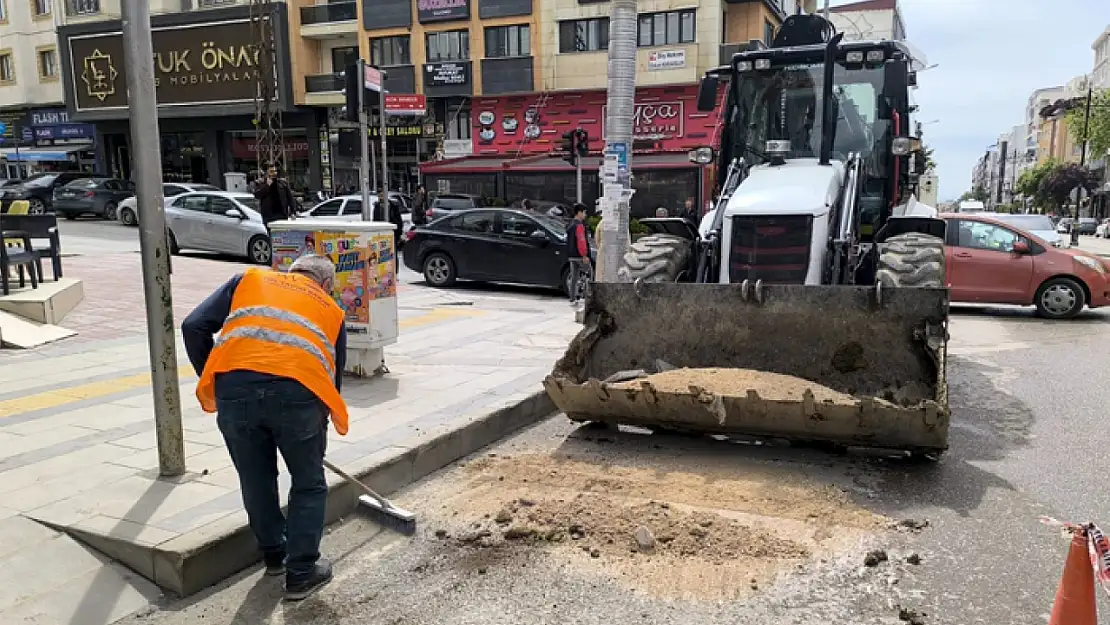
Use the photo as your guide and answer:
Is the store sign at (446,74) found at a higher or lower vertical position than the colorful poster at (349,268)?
higher

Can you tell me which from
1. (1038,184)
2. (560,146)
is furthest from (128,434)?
(1038,184)

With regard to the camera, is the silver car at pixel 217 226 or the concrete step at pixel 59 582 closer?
the concrete step at pixel 59 582

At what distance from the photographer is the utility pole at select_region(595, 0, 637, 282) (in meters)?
9.52

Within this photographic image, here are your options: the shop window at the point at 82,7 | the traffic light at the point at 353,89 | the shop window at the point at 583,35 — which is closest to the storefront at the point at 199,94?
the shop window at the point at 82,7

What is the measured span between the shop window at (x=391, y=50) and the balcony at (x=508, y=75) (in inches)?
150

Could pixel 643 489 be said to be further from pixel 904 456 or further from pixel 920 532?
pixel 904 456

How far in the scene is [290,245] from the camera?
22.3ft

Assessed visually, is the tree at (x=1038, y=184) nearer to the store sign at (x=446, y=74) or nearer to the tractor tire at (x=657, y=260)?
the store sign at (x=446, y=74)

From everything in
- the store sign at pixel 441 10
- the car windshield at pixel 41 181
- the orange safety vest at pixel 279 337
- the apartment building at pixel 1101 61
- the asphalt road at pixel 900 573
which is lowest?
the asphalt road at pixel 900 573

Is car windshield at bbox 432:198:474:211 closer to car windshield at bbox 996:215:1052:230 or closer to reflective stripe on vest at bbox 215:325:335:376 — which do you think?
car windshield at bbox 996:215:1052:230

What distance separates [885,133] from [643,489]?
16.3ft

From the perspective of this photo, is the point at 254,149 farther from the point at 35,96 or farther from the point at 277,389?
the point at 277,389

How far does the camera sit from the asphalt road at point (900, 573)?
3.43 meters

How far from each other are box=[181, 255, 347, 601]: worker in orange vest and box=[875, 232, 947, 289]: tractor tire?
4.35 m
